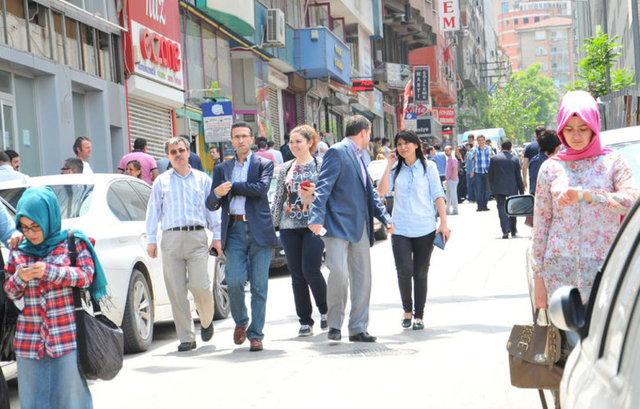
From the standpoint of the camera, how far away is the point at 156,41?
77.5 ft

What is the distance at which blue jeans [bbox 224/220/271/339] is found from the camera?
9.56 metres

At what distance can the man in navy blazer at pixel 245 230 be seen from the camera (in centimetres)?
956

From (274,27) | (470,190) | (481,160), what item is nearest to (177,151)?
(481,160)

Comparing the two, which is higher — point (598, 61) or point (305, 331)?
point (598, 61)

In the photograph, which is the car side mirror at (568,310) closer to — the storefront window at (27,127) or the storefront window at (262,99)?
the storefront window at (27,127)

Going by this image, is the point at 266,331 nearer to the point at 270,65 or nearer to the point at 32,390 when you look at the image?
the point at 32,390

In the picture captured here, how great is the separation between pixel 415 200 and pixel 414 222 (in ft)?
0.70

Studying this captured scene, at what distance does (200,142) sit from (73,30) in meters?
8.12

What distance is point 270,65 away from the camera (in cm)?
3419

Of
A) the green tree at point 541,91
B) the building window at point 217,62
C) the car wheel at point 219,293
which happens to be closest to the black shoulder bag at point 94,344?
the car wheel at point 219,293

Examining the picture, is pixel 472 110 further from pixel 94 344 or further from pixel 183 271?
pixel 94 344

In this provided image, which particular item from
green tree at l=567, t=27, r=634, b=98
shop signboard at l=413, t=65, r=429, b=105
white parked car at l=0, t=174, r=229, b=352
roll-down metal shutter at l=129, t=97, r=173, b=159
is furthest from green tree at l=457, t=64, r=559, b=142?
white parked car at l=0, t=174, r=229, b=352

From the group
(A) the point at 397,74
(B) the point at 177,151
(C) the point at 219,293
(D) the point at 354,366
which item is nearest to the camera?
(D) the point at 354,366

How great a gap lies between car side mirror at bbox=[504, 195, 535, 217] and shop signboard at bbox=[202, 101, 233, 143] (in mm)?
14898
